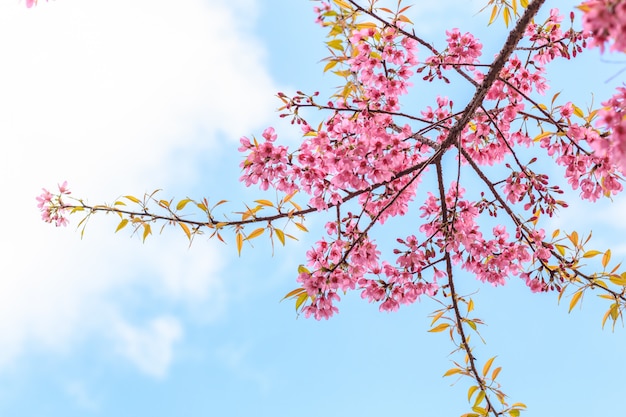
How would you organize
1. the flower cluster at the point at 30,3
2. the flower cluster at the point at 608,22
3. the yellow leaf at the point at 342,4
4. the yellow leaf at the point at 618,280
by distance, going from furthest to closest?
1. the yellow leaf at the point at 618,280
2. the yellow leaf at the point at 342,4
3. the flower cluster at the point at 30,3
4. the flower cluster at the point at 608,22

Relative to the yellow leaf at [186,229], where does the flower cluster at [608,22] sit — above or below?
below

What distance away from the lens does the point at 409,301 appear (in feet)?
11.0

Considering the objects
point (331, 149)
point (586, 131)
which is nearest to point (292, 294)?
point (331, 149)

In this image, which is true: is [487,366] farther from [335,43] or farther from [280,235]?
[335,43]

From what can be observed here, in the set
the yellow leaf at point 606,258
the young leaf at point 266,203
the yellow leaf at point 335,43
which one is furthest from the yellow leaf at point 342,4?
the yellow leaf at point 606,258

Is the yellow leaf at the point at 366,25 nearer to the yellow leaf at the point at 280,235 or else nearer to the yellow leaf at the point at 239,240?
the yellow leaf at the point at 280,235

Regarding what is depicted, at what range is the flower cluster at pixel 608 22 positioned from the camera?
1.38m

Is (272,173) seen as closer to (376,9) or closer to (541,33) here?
(376,9)

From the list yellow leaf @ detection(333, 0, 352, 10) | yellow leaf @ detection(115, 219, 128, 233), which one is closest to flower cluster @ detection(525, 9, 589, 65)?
→ yellow leaf @ detection(333, 0, 352, 10)

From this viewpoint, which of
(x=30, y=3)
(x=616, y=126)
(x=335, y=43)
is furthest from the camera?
(x=335, y=43)

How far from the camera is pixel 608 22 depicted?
1.40 m

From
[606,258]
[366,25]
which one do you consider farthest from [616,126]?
[606,258]

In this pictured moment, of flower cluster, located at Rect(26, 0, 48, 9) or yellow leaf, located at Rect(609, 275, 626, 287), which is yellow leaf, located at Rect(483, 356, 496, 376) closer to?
yellow leaf, located at Rect(609, 275, 626, 287)

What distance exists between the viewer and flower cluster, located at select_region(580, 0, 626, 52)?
4.54 ft
